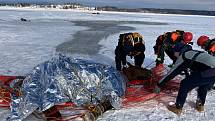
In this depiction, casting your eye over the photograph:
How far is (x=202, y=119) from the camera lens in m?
5.27

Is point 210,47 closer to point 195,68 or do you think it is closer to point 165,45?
point 195,68

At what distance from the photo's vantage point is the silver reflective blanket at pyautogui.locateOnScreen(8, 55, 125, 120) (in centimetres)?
488

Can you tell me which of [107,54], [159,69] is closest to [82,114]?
[159,69]

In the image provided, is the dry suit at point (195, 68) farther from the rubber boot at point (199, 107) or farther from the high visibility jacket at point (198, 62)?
the rubber boot at point (199, 107)

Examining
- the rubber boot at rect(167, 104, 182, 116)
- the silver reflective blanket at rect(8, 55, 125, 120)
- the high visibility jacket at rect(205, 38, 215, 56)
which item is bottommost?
the rubber boot at rect(167, 104, 182, 116)

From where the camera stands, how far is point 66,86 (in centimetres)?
515

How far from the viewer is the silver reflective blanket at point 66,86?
4875 mm

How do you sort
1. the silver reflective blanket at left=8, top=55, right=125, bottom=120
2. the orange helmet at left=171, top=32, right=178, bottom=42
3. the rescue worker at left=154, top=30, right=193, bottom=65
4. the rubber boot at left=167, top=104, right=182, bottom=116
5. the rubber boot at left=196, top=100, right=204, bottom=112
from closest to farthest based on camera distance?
the silver reflective blanket at left=8, top=55, right=125, bottom=120 < the rubber boot at left=167, top=104, right=182, bottom=116 < the rubber boot at left=196, top=100, right=204, bottom=112 < the rescue worker at left=154, top=30, right=193, bottom=65 < the orange helmet at left=171, top=32, right=178, bottom=42

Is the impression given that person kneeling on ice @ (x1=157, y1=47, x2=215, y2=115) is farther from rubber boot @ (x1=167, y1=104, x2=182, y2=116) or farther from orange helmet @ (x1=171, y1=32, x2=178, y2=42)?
orange helmet @ (x1=171, y1=32, x2=178, y2=42)

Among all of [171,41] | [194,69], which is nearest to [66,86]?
[194,69]

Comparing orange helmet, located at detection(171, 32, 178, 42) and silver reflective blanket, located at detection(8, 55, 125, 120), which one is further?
orange helmet, located at detection(171, 32, 178, 42)

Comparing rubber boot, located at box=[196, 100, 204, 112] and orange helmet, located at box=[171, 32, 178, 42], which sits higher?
orange helmet, located at box=[171, 32, 178, 42]

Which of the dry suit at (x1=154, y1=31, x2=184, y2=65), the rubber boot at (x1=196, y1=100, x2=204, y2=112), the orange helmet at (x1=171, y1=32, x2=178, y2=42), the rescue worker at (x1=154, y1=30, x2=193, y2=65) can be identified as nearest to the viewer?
the rubber boot at (x1=196, y1=100, x2=204, y2=112)

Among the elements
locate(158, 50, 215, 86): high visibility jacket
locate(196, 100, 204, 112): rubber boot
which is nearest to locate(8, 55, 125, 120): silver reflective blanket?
locate(158, 50, 215, 86): high visibility jacket
